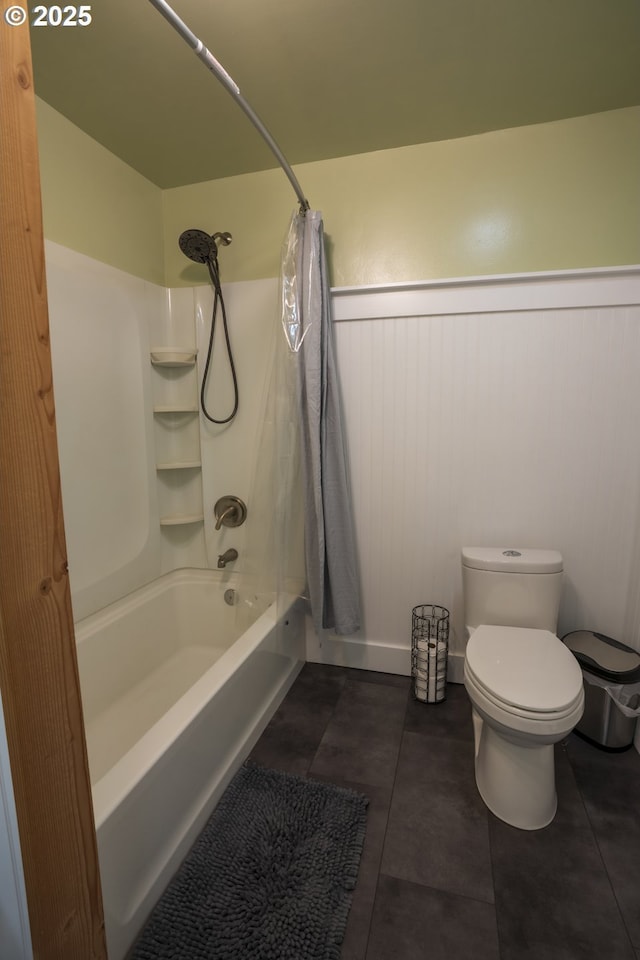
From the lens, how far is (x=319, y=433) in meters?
1.81

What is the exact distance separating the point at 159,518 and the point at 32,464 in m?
1.58

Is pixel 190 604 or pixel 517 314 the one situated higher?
pixel 517 314

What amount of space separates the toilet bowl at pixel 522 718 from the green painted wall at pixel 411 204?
1.51 metres

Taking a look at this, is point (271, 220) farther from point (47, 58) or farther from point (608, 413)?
point (608, 413)

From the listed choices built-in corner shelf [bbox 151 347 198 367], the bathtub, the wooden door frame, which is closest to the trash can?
the bathtub

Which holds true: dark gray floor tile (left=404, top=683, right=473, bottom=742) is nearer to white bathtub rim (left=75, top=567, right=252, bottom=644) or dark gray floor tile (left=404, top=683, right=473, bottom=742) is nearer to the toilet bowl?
the toilet bowl

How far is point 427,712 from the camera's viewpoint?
1.84 meters

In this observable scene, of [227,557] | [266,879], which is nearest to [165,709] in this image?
[227,557]

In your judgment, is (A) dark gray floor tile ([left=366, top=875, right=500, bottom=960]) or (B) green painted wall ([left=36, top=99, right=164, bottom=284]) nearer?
(A) dark gray floor tile ([left=366, top=875, right=500, bottom=960])

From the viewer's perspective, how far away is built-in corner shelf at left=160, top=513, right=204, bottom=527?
7.15 feet

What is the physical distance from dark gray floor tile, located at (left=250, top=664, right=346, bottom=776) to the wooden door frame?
2.95 feet

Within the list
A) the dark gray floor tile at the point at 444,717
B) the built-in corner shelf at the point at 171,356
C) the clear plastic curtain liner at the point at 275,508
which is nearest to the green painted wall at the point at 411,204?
the built-in corner shelf at the point at 171,356

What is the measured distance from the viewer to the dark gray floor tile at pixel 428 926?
1.01 m

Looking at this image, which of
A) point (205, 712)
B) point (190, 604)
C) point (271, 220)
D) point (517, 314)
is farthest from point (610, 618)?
point (271, 220)
